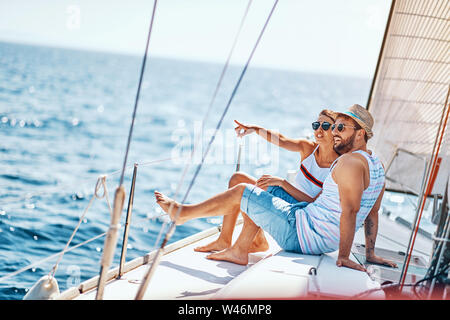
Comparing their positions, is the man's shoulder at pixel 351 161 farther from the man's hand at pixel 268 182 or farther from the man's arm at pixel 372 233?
the man's hand at pixel 268 182

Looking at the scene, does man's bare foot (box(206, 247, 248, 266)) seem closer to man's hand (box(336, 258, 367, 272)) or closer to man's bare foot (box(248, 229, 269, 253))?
man's bare foot (box(248, 229, 269, 253))

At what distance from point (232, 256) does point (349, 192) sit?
2.64ft

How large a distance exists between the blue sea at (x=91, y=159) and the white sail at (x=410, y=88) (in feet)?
6.11

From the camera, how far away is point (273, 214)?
104 inches

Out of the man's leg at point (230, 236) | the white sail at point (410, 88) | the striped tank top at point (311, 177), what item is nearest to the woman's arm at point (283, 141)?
the striped tank top at point (311, 177)

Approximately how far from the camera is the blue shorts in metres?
2.65

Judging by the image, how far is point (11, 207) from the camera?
6180 mm

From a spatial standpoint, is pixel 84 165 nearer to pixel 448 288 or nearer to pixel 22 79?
pixel 448 288

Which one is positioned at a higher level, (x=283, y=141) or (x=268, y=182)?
(x=283, y=141)

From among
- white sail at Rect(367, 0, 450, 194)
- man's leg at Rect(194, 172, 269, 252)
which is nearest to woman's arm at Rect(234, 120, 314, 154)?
man's leg at Rect(194, 172, 269, 252)

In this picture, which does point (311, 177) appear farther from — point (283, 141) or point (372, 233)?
point (372, 233)

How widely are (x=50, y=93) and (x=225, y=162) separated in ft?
42.4

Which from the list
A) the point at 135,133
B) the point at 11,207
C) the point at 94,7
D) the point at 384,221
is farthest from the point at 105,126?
the point at 94,7

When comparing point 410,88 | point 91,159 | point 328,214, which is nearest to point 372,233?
point 328,214
